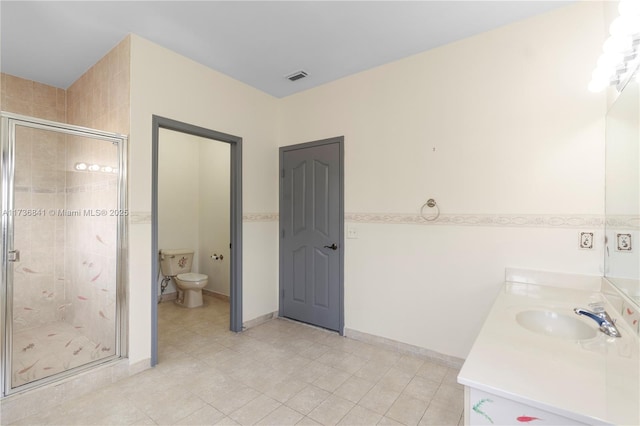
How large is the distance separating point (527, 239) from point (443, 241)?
1.92ft

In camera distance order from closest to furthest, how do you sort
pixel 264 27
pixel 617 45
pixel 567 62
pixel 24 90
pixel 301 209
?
1. pixel 617 45
2. pixel 567 62
3. pixel 264 27
4. pixel 24 90
5. pixel 301 209

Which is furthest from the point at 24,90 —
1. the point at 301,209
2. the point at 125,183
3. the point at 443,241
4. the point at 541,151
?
the point at 541,151

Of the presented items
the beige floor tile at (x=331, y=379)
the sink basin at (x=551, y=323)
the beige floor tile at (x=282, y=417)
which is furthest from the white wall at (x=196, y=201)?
the sink basin at (x=551, y=323)

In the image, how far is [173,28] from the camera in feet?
7.55

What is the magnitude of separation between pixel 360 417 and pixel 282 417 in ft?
1.57

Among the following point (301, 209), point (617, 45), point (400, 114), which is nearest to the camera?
point (617, 45)

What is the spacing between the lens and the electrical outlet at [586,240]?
1.96m

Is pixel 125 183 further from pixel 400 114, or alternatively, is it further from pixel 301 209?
pixel 400 114

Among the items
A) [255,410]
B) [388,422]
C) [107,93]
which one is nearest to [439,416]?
[388,422]

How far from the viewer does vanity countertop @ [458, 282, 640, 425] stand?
75cm

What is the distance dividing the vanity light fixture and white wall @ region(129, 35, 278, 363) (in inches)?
114

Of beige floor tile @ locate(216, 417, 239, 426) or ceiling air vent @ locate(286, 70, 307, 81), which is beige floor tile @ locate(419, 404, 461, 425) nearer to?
beige floor tile @ locate(216, 417, 239, 426)

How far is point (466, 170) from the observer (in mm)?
2412

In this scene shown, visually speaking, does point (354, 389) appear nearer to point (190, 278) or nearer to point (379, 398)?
point (379, 398)
